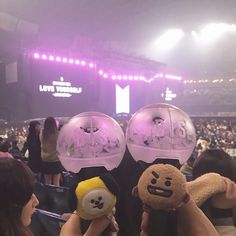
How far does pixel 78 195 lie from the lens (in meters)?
1.12

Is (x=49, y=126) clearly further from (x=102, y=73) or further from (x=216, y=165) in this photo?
(x=102, y=73)

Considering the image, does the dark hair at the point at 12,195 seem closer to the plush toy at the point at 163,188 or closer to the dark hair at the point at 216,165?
the plush toy at the point at 163,188

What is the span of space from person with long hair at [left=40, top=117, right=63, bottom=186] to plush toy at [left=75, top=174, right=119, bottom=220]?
3749mm

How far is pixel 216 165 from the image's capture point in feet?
5.12

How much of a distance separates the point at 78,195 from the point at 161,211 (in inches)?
9.8

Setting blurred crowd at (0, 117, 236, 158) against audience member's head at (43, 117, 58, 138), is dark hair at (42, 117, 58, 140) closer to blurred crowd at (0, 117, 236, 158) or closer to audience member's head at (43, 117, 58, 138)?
audience member's head at (43, 117, 58, 138)

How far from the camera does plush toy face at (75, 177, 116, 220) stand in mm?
1106

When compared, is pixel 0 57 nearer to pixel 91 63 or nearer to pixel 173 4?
pixel 91 63

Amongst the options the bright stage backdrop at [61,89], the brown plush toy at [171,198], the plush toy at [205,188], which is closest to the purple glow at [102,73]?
the bright stage backdrop at [61,89]

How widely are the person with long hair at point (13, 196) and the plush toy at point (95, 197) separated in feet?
0.72

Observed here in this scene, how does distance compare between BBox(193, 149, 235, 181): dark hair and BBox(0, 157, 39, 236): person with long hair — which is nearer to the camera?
BBox(0, 157, 39, 236): person with long hair

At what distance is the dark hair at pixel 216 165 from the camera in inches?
60.9

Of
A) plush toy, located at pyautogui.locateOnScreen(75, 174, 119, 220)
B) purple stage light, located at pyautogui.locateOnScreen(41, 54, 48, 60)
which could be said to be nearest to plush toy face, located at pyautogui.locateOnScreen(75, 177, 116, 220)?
plush toy, located at pyautogui.locateOnScreen(75, 174, 119, 220)

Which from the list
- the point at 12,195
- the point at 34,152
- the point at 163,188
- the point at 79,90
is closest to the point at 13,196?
the point at 12,195
